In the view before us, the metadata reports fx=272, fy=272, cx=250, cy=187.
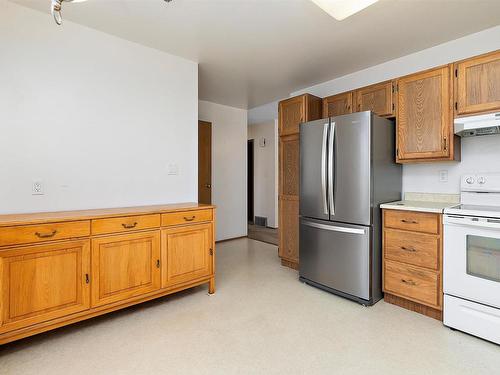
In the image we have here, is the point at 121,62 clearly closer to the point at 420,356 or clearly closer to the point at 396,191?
the point at 396,191

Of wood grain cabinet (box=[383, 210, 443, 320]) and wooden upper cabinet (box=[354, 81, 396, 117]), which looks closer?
wood grain cabinet (box=[383, 210, 443, 320])

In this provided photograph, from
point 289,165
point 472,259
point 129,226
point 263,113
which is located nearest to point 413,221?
point 472,259

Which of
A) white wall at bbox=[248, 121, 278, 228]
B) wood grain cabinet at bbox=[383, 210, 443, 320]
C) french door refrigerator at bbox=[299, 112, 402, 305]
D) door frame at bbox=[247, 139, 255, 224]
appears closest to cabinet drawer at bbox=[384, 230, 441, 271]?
wood grain cabinet at bbox=[383, 210, 443, 320]

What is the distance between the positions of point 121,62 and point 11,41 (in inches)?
31.6

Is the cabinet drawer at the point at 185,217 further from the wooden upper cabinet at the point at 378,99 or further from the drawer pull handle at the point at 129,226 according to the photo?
the wooden upper cabinet at the point at 378,99

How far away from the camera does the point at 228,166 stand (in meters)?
5.06

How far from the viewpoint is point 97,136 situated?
8.18 feet

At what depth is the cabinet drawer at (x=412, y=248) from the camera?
223cm

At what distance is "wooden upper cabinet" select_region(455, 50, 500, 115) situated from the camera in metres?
2.13

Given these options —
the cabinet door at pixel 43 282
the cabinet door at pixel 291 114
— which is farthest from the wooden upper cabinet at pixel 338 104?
the cabinet door at pixel 43 282

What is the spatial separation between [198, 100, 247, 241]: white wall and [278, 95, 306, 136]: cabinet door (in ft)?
5.38

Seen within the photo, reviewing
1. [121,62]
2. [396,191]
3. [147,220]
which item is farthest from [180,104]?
[396,191]

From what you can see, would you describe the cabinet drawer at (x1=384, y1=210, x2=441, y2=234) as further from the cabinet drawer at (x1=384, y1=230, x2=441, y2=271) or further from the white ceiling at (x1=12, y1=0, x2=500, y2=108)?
the white ceiling at (x1=12, y1=0, x2=500, y2=108)

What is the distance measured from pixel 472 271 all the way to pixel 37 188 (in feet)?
11.2
